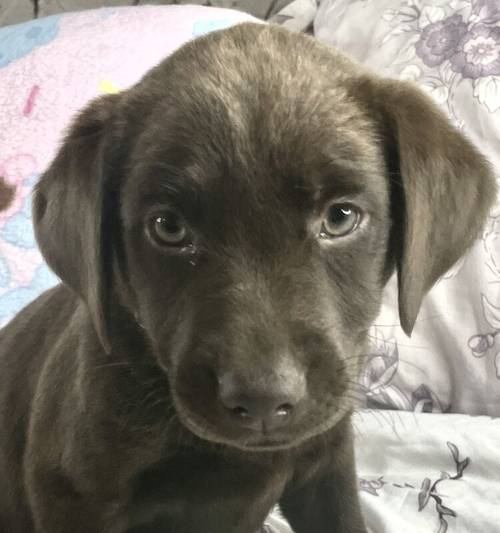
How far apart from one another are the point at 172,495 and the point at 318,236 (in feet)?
1.60

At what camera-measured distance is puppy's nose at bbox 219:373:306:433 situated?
1.08 meters

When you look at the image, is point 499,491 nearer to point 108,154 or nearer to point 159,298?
point 159,298

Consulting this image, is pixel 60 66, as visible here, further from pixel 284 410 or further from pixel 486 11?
pixel 284 410

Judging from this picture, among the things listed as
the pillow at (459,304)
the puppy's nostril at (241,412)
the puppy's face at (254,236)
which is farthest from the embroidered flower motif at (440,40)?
the puppy's nostril at (241,412)

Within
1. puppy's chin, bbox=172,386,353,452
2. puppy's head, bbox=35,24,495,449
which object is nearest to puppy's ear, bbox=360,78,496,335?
puppy's head, bbox=35,24,495,449

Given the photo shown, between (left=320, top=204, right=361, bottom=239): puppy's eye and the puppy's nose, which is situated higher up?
(left=320, top=204, right=361, bottom=239): puppy's eye

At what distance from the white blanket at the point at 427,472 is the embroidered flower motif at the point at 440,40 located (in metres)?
1.03

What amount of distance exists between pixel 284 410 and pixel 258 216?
0.84ft

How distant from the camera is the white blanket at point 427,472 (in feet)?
6.08

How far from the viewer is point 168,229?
49.8 inches

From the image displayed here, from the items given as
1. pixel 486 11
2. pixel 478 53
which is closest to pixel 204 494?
pixel 478 53

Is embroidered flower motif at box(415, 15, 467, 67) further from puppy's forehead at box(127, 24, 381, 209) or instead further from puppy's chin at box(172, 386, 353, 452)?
puppy's chin at box(172, 386, 353, 452)

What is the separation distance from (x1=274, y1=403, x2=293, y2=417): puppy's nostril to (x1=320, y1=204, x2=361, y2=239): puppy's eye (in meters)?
0.26

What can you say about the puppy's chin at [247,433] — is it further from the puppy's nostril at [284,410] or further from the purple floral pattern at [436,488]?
the purple floral pattern at [436,488]
